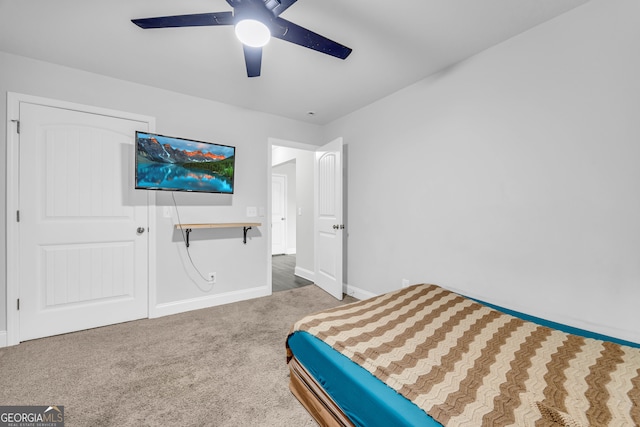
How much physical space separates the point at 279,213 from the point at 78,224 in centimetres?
482

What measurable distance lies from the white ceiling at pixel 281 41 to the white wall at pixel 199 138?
0.15m

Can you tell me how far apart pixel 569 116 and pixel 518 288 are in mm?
1268

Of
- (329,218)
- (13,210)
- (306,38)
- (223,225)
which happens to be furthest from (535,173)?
(13,210)

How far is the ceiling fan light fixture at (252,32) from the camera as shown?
1375 mm

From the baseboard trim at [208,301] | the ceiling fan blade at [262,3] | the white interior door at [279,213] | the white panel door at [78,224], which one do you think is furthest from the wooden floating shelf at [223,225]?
the white interior door at [279,213]

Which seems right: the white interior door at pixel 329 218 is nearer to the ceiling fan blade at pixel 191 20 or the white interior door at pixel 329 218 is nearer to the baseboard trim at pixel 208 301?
the baseboard trim at pixel 208 301

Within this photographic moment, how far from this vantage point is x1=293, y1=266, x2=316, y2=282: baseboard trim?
4394 millimetres

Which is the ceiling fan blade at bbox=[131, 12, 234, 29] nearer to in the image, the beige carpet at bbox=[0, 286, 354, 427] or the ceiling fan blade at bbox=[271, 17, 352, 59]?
the ceiling fan blade at bbox=[271, 17, 352, 59]

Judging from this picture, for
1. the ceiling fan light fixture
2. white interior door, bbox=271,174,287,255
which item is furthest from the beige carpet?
white interior door, bbox=271,174,287,255

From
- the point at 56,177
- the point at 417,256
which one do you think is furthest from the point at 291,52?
the point at 56,177

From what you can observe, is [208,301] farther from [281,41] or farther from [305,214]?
[281,41]

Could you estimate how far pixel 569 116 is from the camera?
1771mm

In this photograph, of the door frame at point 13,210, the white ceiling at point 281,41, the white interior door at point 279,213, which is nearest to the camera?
the white ceiling at point 281,41

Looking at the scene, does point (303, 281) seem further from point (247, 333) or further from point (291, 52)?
point (291, 52)
